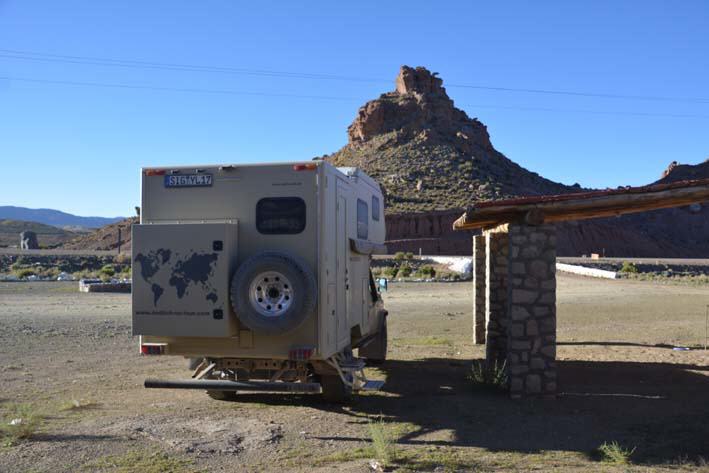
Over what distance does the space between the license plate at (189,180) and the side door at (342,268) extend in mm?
1613

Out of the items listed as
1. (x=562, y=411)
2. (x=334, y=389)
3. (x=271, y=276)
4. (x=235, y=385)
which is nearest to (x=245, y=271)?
(x=271, y=276)

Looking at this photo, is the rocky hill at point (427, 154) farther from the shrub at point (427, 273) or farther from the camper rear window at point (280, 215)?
the camper rear window at point (280, 215)

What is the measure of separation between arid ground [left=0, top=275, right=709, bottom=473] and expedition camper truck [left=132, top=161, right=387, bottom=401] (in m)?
0.61

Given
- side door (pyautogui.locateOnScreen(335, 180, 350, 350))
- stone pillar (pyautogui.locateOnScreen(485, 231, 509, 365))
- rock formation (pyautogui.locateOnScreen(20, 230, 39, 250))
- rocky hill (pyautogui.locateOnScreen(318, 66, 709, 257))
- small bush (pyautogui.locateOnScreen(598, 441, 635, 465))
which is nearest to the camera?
small bush (pyautogui.locateOnScreen(598, 441, 635, 465))

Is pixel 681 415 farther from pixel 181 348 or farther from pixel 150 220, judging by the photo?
pixel 150 220

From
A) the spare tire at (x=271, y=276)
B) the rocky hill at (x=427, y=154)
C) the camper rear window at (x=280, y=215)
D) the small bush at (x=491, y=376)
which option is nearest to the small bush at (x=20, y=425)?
the spare tire at (x=271, y=276)

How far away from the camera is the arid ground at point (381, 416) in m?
7.40

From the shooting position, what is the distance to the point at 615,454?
7.35 m

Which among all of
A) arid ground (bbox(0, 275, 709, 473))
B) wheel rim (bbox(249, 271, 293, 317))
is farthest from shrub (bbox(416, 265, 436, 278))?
wheel rim (bbox(249, 271, 293, 317))

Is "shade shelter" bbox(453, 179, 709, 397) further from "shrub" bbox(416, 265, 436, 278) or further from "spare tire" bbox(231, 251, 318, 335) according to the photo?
"shrub" bbox(416, 265, 436, 278)

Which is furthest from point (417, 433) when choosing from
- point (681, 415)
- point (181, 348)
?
point (681, 415)

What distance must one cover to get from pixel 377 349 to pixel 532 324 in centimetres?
360

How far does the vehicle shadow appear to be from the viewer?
8117 mm

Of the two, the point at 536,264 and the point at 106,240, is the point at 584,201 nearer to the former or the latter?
the point at 536,264
